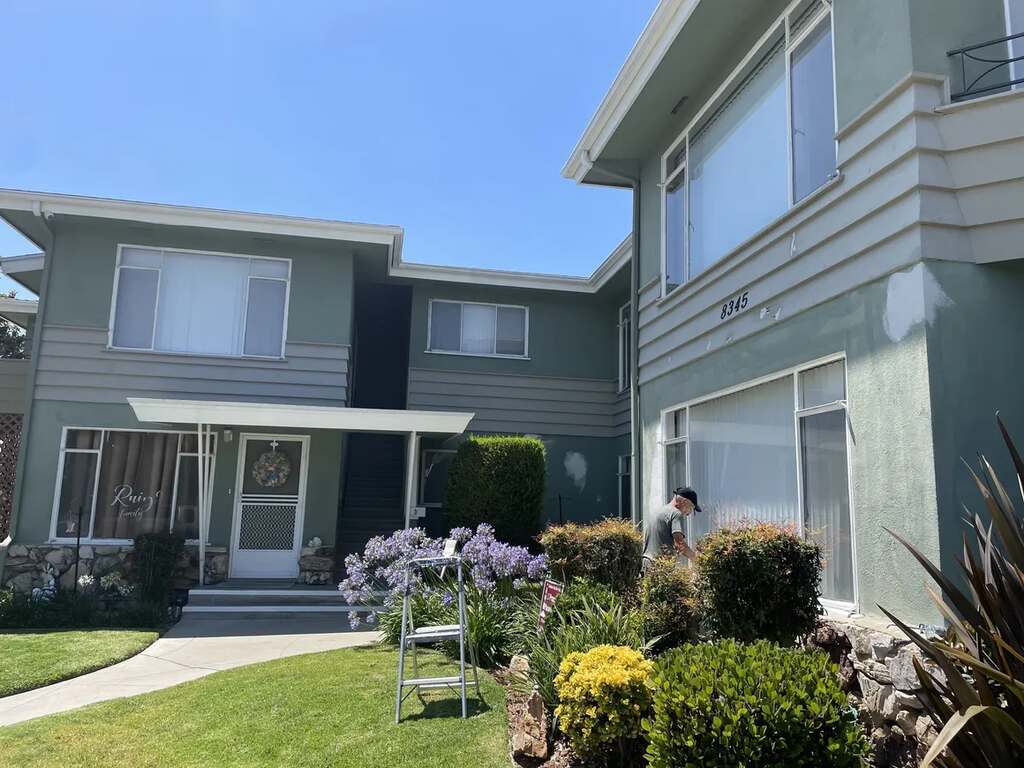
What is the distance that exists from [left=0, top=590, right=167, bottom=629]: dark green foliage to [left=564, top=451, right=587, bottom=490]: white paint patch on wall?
25.7 feet

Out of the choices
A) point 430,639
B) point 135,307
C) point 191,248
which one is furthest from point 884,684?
point 135,307

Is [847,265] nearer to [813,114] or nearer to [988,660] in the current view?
[813,114]

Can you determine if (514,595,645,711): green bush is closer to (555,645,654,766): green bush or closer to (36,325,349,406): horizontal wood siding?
(555,645,654,766): green bush

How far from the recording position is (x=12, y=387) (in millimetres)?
13367

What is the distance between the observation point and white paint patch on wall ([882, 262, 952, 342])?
15.2 ft

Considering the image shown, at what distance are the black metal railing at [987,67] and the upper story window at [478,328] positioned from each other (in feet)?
35.1

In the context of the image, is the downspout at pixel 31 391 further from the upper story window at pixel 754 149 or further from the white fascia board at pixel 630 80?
the upper story window at pixel 754 149

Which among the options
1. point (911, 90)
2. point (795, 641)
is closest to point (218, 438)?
point (795, 641)

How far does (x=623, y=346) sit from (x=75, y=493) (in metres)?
10.3

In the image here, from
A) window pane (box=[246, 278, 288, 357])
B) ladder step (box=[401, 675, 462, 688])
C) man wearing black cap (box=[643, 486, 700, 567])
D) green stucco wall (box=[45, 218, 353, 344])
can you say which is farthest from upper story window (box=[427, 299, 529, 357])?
ladder step (box=[401, 675, 462, 688])

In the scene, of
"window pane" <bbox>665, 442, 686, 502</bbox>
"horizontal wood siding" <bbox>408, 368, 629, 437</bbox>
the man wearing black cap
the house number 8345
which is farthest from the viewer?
"horizontal wood siding" <bbox>408, 368, 629, 437</bbox>

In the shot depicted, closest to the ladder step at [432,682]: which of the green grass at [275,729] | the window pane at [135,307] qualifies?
the green grass at [275,729]

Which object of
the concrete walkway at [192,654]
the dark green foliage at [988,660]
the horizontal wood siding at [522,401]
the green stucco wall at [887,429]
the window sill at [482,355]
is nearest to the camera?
the dark green foliage at [988,660]

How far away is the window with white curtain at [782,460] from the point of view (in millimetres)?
5504
